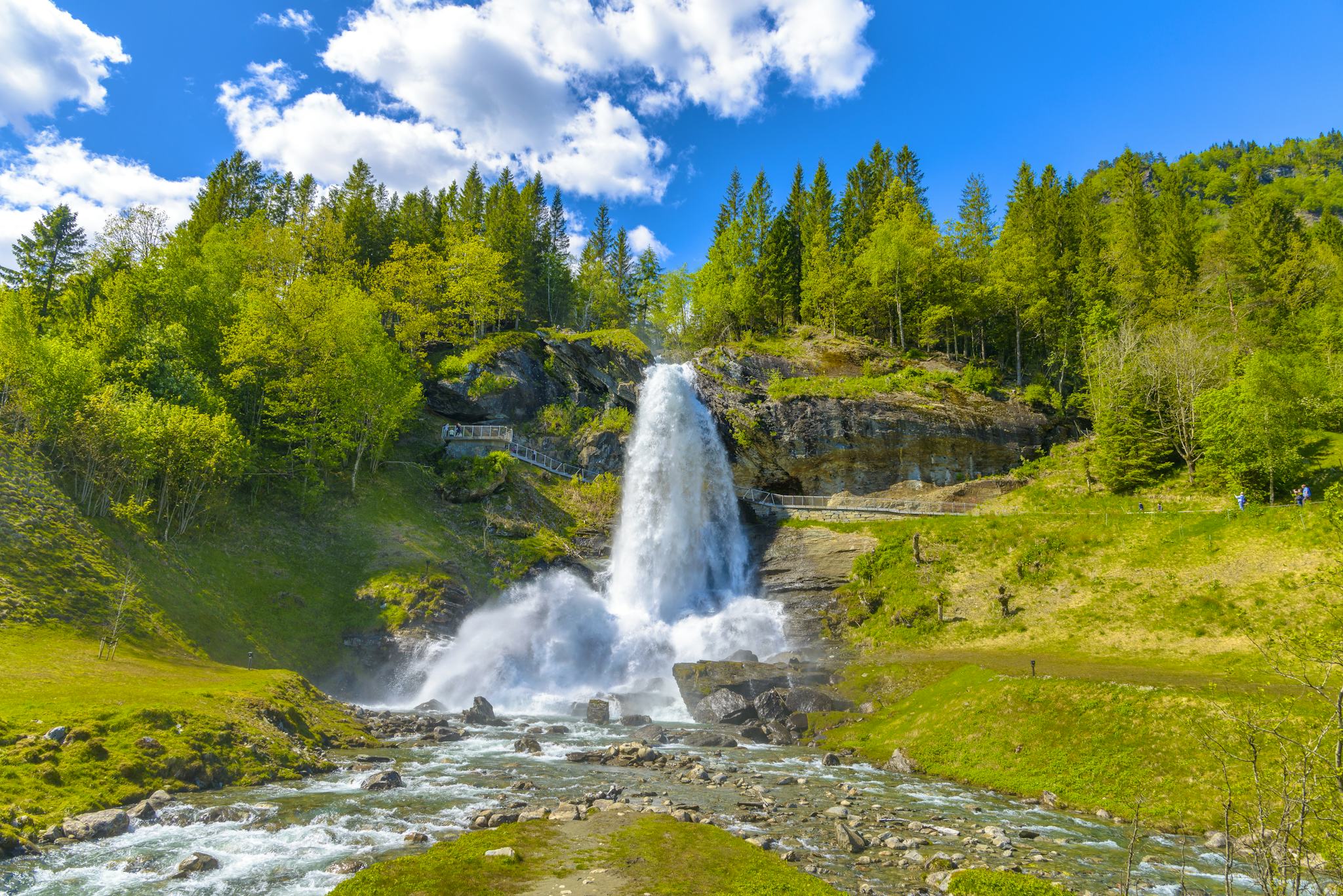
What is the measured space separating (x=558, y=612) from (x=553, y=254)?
5232cm

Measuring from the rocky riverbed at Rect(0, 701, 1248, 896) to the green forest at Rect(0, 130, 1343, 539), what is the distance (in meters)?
22.3

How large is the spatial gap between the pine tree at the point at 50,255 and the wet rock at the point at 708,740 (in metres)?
53.1

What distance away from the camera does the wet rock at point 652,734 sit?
2579 cm

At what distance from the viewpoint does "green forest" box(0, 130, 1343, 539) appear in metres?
34.7

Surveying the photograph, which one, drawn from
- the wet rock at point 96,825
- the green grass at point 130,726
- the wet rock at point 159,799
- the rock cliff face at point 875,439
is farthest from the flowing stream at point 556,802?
the rock cliff face at point 875,439

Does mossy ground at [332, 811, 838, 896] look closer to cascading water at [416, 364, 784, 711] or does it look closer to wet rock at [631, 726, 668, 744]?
wet rock at [631, 726, 668, 744]

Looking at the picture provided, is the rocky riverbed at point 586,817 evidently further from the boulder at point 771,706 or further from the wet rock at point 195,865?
the boulder at point 771,706

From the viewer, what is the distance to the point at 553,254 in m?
78.9

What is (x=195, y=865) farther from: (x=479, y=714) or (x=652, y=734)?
(x=479, y=714)

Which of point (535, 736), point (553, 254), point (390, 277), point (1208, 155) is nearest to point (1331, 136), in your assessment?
point (1208, 155)

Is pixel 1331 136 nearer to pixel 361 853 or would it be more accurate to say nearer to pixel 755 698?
pixel 755 698

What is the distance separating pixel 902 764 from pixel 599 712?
1415 centimetres

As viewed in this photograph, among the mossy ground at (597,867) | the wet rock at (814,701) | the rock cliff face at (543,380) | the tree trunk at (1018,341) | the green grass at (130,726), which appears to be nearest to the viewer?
the mossy ground at (597,867)

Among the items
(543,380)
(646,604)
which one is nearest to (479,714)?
(646,604)
